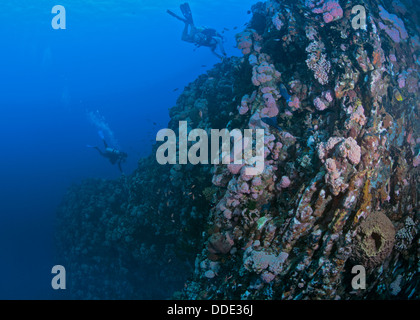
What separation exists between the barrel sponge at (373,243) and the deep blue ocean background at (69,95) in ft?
35.2

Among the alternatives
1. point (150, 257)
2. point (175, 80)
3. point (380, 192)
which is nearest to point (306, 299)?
point (380, 192)

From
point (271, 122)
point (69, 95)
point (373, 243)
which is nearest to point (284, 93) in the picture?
point (271, 122)

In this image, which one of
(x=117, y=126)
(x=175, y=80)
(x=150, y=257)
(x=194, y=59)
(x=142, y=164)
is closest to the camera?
(x=150, y=257)

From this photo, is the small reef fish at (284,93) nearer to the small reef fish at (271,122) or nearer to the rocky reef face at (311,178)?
the rocky reef face at (311,178)

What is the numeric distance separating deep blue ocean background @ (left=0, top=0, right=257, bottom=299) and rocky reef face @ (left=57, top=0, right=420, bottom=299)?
21.4ft

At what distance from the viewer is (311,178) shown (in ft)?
14.8

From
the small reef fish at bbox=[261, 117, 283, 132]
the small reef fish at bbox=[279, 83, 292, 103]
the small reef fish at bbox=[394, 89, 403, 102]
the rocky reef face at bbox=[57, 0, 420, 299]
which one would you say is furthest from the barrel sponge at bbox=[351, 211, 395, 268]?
the small reef fish at bbox=[279, 83, 292, 103]

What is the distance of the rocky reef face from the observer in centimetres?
369

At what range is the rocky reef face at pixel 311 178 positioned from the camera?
369 cm

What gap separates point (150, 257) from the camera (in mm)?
9289

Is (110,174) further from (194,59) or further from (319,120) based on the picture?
(194,59)

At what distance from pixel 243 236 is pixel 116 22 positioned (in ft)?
213

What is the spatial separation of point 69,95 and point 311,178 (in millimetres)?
115289

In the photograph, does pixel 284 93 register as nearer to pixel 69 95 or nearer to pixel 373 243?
pixel 373 243
